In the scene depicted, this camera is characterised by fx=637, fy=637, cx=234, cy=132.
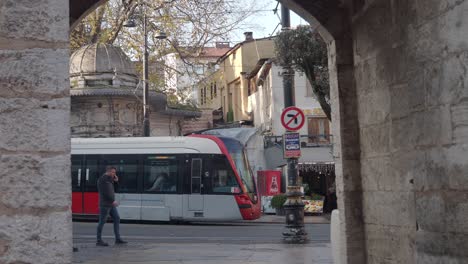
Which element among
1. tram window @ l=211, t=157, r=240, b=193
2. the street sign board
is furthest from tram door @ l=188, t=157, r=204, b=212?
the street sign board

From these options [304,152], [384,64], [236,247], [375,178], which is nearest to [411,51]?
[384,64]

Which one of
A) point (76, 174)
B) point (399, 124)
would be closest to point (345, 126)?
point (399, 124)

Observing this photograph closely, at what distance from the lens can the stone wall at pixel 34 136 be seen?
→ 3.96 metres

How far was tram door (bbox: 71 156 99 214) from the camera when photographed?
74.6ft

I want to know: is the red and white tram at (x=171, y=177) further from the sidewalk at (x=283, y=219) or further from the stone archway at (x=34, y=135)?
the stone archway at (x=34, y=135)

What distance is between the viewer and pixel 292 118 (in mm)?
14789

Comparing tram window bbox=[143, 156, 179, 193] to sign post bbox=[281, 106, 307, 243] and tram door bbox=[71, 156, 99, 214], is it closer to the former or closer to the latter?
tram door bbox=[71, 156, 99, 214]

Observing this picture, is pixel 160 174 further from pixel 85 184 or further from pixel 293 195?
pixel 293 195

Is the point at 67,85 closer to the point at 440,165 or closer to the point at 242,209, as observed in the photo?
the point at 440,165

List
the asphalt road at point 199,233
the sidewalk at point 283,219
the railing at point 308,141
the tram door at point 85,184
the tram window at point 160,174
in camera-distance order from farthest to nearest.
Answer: the railing at point 308,141 → the sidewalk at point 283,219 → the tram door at point 85,184 → the tram window at point 160,174 → the asphalt road at point 199,233

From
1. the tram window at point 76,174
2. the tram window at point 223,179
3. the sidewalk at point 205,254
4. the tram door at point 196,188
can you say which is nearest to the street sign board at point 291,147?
the sidewalk at point 205,254

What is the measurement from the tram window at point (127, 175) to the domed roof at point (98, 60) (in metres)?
3.51

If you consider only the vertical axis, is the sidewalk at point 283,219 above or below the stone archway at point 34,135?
below

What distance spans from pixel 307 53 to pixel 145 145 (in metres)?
10.5
